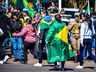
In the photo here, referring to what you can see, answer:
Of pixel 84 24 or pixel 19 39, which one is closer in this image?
pixel 84 24

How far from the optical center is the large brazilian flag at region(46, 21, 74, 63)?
14547 mm

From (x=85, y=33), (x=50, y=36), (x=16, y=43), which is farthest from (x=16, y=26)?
(x=50, y=36)

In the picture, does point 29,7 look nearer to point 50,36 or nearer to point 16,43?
point 16,43

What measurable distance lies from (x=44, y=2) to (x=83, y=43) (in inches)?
413

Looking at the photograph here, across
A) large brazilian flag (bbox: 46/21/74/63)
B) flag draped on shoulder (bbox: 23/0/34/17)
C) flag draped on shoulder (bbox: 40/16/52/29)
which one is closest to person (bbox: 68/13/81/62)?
flag draped on shoulder (bbox: 40/16/52/29)

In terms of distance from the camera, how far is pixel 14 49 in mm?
17375

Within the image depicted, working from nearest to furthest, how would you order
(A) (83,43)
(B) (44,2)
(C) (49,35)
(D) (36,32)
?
(C) (49,35)
(A) (83,43)
(D) (36,32)
(B) (44,2)

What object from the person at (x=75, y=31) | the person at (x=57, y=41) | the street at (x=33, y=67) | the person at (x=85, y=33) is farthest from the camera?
the person at (x=75, y=31)

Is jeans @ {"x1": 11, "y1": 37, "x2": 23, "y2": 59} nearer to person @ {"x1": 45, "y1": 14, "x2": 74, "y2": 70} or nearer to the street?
the street

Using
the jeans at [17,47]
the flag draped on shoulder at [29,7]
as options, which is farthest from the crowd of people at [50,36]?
the flag draped on shoulder at [29,7]

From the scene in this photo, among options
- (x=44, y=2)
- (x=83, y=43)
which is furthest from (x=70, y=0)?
(x=83, y=43)

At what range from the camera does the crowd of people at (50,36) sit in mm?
14641

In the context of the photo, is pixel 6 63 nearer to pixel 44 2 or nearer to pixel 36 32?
pixel 36 32

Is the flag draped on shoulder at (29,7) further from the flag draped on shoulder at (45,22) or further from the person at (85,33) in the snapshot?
the person at (85,33)
